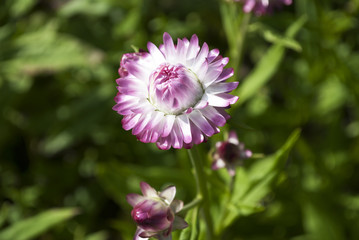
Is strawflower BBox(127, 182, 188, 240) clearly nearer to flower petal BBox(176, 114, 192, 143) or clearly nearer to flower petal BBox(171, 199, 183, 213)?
flower petal BBox(171, 199, 183, 213)

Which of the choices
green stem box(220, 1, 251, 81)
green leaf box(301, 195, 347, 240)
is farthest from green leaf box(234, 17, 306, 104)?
green leaf box(301, 195, 347, 240)

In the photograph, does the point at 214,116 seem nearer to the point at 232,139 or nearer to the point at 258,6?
the point at 232,139

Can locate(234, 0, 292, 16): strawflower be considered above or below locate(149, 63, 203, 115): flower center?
above

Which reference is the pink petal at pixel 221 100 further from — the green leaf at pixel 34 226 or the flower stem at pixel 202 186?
the green leaf at pixel 34 226

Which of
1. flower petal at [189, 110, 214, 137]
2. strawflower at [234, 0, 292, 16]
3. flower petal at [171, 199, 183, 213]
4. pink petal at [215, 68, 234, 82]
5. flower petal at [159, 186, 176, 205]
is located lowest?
flower petal at [171, 199, 183, 213]

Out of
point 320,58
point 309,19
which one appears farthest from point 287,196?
point 309,19

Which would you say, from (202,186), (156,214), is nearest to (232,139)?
(202,186)
